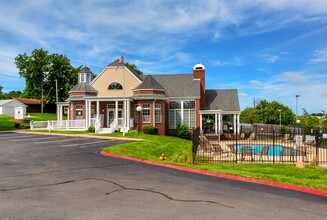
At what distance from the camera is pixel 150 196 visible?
740 cm

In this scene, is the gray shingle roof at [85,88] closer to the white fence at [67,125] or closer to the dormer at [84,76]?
the dormer at [84,76]

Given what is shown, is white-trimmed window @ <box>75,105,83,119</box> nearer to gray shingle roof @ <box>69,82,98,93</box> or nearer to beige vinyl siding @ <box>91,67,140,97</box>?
gray shingle roof @ <box>69,82,98,93</box>

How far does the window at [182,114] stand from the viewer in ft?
112

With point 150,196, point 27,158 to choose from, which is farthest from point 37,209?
point 27,158

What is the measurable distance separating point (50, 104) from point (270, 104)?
55.0 m

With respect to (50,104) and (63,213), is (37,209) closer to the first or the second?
(63,213)

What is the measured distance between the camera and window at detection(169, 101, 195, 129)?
34.2m

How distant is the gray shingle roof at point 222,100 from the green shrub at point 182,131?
19.2ft

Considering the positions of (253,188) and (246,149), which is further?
Result: (246,149)

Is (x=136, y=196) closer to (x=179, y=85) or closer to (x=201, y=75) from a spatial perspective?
(x=179, y=85)

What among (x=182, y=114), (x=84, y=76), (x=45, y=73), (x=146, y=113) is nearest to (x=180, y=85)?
(x=182, y=114)

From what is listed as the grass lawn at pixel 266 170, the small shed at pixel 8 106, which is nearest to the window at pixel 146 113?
the grass lawn at pixel 266 170

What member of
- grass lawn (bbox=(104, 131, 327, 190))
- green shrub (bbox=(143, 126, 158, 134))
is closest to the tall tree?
green shrub (bbox=(143, 126, 158, 134))

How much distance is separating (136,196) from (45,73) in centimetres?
6572
